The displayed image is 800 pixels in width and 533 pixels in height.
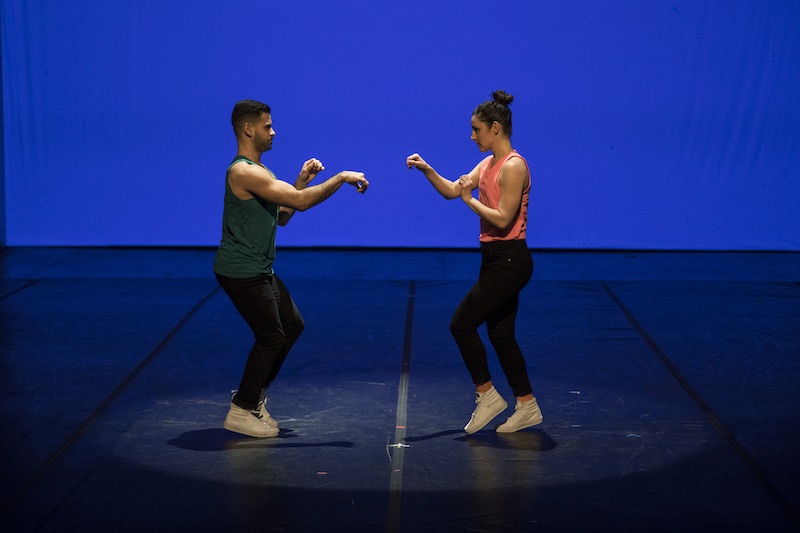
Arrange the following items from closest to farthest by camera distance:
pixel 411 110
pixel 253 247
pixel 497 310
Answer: pixel 253 247 → pixel 497 310 → pixel 411 110

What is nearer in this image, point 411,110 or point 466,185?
point 466,185

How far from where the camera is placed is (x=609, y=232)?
9.88 metres

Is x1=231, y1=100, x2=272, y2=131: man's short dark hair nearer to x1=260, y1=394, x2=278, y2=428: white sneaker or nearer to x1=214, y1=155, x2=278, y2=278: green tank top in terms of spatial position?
x1=214, y1=155, x2=278, y2=278: green tank top

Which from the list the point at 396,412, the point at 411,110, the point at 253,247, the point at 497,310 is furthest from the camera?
the point at 411,110

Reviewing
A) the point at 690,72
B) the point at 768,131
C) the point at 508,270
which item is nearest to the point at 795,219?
the point at 768,131

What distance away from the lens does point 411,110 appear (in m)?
9.73

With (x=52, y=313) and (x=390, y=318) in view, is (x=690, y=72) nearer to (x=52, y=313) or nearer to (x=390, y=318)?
(x=390, y=318)

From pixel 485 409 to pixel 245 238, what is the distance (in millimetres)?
1303

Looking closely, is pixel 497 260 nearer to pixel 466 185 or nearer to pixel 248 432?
pixel 466 185

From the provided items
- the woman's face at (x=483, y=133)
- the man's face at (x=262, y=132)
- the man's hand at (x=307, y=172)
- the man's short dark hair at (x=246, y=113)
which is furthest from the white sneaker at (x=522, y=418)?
the man's short dark hair at (x=246, y=113)

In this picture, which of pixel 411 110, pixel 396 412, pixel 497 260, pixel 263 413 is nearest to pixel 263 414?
pixel 263 413

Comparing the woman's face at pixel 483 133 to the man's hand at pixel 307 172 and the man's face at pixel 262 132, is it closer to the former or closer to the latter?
the man's hand at pixel 307 172

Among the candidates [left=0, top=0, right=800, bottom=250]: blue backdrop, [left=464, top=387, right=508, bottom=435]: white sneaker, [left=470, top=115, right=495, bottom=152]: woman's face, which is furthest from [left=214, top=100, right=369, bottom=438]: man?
[left=0, top=0, right=800, bottom=250]: blue backdrop

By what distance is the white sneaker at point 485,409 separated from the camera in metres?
4.69
